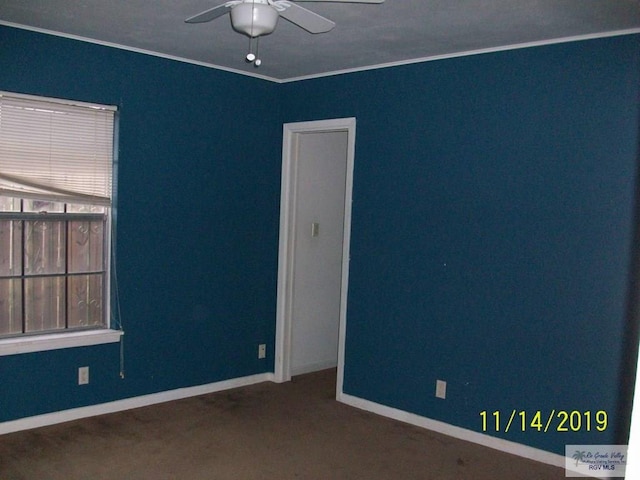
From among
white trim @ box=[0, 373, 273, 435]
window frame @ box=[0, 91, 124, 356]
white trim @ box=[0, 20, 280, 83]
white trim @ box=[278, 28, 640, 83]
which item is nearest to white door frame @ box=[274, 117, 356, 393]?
white trim @ box=[0, 373, 273, 435]

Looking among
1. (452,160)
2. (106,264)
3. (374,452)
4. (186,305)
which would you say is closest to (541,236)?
(452,160)

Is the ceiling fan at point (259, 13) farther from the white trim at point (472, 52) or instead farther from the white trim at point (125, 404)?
the white trim at point (125, 404)

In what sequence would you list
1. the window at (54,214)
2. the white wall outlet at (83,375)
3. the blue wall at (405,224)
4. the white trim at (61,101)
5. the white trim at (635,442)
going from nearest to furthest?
1. the white trim at (635,442)
2. the blue wall at (405,224)
3. the white trim at (61,101)
4. the window at (54,214)
5. the white wall outlet at (83,375)

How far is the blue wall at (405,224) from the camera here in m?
3.41

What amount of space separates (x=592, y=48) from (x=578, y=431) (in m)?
2.14

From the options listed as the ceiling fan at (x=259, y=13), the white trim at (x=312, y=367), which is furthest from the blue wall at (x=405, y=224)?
the ceiling fan at (x=259, y=13)

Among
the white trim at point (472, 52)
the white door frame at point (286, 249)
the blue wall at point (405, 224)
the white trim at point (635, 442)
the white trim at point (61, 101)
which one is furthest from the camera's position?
the white door frame at point (286, 249)

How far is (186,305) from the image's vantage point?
177 inches

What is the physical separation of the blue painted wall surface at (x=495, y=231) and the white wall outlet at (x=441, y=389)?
0.12ft

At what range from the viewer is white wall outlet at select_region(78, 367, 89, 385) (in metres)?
4.00

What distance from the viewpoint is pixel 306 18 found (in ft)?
8.18

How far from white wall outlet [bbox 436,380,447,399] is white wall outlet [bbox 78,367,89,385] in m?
2.32

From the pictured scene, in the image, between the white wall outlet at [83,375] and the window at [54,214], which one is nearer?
the window at [54,214]

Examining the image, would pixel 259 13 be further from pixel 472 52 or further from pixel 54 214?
pixel 54 214
